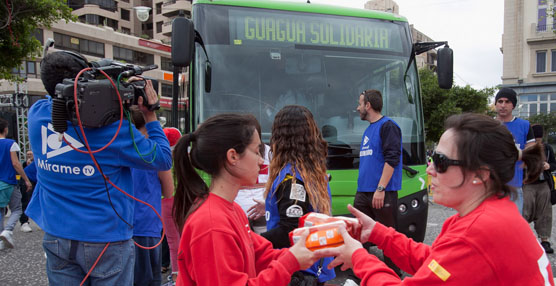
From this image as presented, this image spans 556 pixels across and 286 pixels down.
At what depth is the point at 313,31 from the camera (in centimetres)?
499

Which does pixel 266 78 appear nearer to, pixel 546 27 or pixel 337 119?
pixel 337 119

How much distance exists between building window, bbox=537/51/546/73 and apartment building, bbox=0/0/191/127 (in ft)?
107

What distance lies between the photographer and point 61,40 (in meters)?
34.3

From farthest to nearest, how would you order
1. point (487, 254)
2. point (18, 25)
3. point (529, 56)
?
point (529, 56)
point (18, 25)
point (487, 254)

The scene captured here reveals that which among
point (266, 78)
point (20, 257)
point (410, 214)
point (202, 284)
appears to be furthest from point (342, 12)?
point (20, 257)

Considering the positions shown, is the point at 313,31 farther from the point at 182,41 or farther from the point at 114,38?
the point at 114,38

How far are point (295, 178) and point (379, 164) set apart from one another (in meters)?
1.94

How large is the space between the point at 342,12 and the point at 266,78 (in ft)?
4.75

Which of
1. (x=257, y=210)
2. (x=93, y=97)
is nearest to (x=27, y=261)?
(x=257, y=210)

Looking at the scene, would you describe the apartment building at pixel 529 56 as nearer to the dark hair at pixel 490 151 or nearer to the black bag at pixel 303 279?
the black bag at pixel 303 279

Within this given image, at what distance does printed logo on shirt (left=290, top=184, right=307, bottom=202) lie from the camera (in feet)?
7.70

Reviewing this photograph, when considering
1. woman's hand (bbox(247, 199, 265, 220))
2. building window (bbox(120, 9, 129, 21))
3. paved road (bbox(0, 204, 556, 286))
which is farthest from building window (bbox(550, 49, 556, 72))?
building window (bbox(120, 9, 129, 21))

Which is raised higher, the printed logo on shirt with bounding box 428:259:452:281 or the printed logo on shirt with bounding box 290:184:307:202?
the printed logo on shirt with bounding box 290:184:307:202

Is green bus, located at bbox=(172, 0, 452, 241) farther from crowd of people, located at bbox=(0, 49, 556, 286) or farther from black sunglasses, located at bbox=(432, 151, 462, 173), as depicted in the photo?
black sunglasses, located at bbox=(432, 151, 462, 173)
